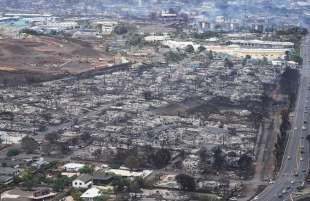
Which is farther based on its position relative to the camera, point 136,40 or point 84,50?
point 136,40

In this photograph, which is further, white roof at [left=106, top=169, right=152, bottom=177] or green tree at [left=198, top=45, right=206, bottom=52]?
green tree at [left=198, top=45, right=206, bottom=52]

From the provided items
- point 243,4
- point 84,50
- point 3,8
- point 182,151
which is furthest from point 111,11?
point 182,151

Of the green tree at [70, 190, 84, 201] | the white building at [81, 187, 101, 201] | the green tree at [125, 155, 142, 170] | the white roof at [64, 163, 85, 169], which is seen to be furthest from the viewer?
the green tree at [125, 155, 142, 170]

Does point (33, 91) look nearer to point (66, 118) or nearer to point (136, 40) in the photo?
point (66, 118)

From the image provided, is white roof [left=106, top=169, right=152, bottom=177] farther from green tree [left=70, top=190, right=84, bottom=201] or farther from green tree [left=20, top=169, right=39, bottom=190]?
green tree [left=20, top=169, right=39, bottom=190]

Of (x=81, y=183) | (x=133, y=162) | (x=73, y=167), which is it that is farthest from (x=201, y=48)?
(x=81, y=183)

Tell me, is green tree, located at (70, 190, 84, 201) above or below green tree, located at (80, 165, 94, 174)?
above

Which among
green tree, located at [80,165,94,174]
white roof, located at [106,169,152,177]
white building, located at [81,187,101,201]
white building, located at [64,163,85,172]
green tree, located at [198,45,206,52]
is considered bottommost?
green tree, located at [198,45,206,52]

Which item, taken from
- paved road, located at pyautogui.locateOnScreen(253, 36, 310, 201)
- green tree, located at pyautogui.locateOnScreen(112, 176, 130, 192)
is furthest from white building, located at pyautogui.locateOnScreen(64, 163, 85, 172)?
paved road, located at pyautogui.locateOnScreen(253, 36, 310, 201)
